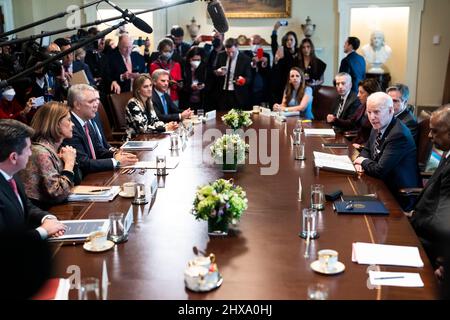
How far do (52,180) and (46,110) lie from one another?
510mm

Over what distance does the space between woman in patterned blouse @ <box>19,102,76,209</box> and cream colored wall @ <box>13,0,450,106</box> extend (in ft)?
20.9

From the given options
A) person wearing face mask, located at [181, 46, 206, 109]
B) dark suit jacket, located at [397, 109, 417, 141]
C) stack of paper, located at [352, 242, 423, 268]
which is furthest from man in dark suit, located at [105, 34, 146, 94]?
stack of paper, located at [352, 242, 423, 268]

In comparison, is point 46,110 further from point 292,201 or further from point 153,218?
point 292,201

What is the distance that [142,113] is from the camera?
16.3 feet

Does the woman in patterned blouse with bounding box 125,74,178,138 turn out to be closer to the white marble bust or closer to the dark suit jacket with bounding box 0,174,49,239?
the dark suit jacket with bounding box 0,174,49,239

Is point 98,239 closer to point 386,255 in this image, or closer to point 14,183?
point 14,183

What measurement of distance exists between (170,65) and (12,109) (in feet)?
7.92

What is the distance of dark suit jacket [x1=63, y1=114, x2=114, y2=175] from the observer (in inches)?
137

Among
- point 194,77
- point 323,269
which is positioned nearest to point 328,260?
point 323,269

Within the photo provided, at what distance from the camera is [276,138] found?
4.52 metres

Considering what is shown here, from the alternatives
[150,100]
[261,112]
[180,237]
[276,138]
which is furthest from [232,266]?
[261,112]

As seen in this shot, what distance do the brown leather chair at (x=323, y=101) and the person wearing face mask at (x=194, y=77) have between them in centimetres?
147

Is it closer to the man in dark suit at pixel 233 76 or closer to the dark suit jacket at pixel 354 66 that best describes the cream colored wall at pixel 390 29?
the dark suit jacket at pixel 354 66

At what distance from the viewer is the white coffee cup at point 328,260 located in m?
1.98
